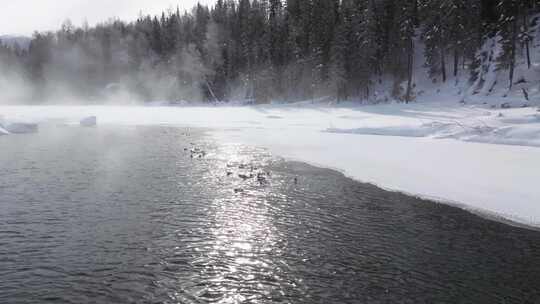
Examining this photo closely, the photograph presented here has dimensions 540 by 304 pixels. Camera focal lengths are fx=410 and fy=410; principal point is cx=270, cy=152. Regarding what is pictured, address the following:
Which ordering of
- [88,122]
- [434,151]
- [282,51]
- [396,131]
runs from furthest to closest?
[282,51] → [88,122] → [396,131] → [434,151]

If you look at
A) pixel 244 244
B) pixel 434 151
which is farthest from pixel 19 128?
pixel 434 151

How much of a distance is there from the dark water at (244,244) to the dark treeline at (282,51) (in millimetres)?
47495

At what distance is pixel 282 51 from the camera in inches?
3391

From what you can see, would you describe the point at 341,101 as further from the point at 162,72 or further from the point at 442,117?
the point at 162,72

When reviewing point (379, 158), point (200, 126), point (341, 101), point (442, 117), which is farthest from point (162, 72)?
point (379, 158)

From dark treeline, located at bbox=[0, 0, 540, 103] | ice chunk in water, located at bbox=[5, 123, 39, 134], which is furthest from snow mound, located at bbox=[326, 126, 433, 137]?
ice chunk in water, located at bbox=[5, 123, 39, 134]

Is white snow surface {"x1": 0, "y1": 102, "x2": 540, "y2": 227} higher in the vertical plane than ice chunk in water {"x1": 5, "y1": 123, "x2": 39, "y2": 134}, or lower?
lower

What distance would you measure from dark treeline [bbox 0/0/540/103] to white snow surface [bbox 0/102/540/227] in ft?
61.6

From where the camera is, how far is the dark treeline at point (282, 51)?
203 ft

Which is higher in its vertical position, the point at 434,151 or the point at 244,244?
the point at 434,151

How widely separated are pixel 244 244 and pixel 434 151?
57.8 ft

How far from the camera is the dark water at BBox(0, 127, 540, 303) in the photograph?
8.97 m

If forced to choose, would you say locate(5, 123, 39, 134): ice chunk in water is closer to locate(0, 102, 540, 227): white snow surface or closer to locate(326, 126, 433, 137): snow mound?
locate(0, 102, 540, 227): white snow surface

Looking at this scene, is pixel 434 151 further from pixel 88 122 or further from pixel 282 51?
pixel 282 51
